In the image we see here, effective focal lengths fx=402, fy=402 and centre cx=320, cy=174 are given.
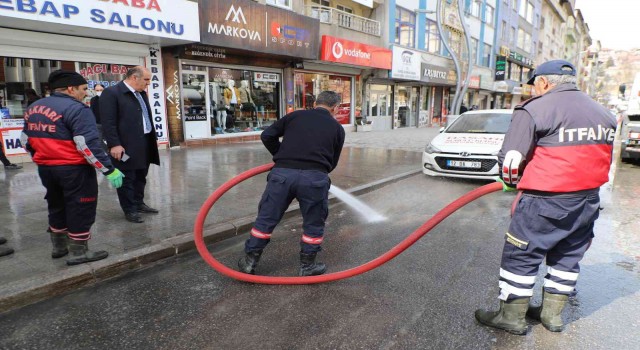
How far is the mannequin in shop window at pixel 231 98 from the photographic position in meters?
14.7

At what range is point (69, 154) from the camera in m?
3.50

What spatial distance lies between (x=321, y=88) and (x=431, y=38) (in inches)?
413

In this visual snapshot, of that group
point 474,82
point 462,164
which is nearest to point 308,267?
point 462,164

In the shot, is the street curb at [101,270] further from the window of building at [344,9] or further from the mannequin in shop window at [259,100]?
the window of building at [344,9]

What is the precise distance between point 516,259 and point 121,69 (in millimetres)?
11487

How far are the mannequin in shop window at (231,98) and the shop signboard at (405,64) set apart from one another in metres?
9.17

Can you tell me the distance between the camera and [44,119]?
3438mm

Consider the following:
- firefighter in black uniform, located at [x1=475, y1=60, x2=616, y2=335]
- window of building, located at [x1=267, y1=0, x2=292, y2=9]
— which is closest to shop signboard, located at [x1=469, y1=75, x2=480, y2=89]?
window of building, located at [x1=267, y1=0, x2=292, y2=9]

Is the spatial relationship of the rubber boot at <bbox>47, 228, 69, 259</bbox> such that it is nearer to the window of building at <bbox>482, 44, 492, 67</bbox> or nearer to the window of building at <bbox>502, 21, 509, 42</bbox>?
the window of building at <bbox>482, 44, 492, 67</bbox>

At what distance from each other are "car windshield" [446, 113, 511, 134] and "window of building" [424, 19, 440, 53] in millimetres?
16638

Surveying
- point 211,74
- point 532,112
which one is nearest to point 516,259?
point 532,112

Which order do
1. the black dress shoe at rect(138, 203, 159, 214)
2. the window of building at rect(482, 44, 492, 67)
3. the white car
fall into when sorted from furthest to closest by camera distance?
1. the window of building at rect(482, 44, 492, 67)
2. the white car
3. the black dress shoe at rect(138, 203, 159, 214)

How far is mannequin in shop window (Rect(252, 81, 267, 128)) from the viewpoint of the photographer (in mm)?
15691

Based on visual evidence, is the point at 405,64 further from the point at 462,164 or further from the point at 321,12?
the point at 462,164
